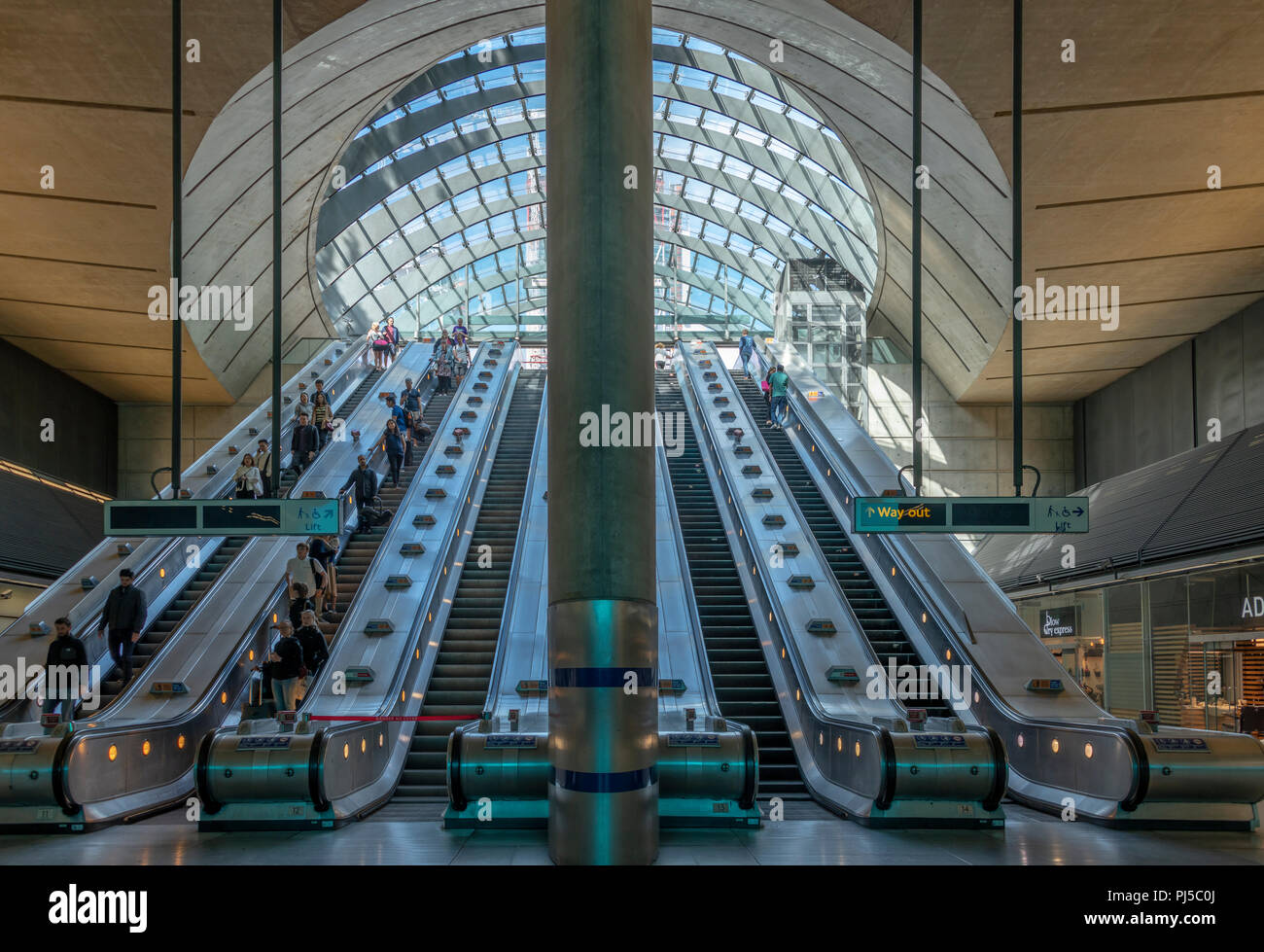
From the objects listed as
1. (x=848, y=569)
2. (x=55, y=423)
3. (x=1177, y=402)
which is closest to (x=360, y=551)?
(x=848, y=569)

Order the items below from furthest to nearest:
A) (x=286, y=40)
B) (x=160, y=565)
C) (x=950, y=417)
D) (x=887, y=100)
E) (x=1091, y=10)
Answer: (x=950, y=417)
(x=887, y=100)
(x=286, y=40)
(x=160, y=565)
(x=1091, y=10)

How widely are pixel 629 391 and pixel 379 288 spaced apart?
110 feet

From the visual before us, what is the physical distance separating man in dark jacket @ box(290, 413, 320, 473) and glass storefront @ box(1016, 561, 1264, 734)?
13.1 meters

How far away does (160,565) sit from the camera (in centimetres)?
1417

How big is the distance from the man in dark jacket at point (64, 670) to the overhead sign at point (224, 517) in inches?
87.2

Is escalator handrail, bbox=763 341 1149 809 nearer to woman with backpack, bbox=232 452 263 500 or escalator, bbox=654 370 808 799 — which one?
escalator, bbox=654 370 808 799

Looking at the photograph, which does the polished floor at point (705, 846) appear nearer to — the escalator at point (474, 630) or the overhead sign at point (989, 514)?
the escalator at point (474, 630)

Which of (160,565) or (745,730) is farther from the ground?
(160,565)

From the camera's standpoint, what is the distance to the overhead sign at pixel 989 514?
9.84 metres

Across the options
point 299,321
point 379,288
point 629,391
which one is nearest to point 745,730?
point 629,391

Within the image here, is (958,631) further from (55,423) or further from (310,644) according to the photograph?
(55,423)

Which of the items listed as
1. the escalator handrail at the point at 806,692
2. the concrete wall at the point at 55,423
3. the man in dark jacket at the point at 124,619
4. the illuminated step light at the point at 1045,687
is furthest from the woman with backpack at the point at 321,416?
the illuminated step light at the point at 1045,687
